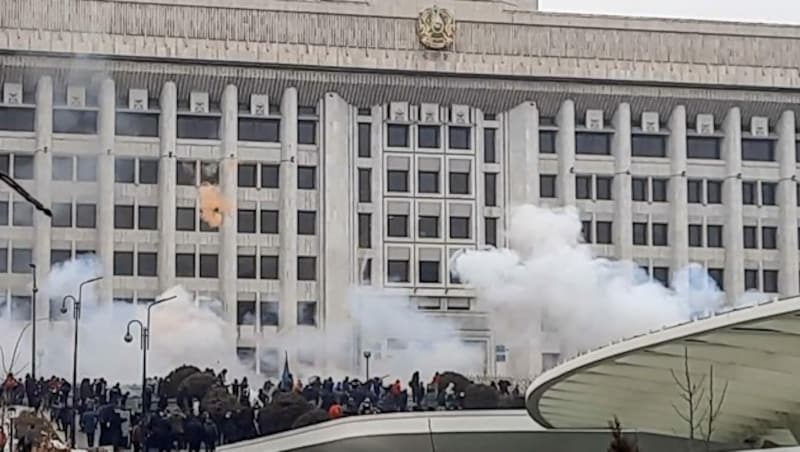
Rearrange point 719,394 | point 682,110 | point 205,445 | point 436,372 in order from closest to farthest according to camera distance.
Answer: point 719,394 < point 205,445 < point 436,372 < point 682,110

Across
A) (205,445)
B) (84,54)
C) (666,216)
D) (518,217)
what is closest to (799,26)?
(666,216)

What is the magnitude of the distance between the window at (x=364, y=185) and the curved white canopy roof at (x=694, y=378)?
34.1 m

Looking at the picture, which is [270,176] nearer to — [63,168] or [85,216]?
[85,216]

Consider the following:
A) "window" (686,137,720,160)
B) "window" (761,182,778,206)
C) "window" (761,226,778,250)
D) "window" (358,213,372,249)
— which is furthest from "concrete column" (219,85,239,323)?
"window" (761,182,778,206)

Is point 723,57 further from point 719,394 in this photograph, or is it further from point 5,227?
point 719,394

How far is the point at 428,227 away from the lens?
70312mm

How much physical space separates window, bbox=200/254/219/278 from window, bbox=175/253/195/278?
0.36 m

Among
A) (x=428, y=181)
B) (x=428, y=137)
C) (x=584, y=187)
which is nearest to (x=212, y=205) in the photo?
(x=428, y=181)

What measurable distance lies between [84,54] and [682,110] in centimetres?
2423

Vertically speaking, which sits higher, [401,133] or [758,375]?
[401,133]

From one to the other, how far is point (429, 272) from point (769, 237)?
14575 mm

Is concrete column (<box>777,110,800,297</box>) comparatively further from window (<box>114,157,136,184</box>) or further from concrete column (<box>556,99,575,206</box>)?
window (<box>114,157,136,184</box>)

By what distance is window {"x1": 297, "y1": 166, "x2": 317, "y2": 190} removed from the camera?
70056mm

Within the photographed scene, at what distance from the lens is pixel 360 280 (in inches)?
2739
